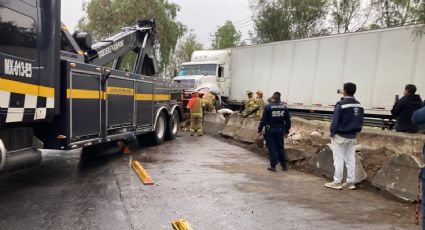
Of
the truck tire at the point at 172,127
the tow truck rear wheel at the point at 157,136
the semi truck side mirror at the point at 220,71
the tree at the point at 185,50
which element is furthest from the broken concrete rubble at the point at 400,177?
the tree at the point at 185,50

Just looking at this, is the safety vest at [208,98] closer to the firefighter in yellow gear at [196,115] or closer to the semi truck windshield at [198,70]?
the firefighter in yellow gear at [196,115]

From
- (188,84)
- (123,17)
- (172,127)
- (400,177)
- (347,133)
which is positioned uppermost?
(123,17)

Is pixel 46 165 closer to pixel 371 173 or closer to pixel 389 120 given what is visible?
pixel 371 173

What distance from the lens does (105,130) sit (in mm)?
9023

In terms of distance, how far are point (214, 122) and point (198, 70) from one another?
5.84 meters

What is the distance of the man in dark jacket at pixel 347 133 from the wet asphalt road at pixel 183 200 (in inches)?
12.2

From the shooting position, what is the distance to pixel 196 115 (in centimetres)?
1614

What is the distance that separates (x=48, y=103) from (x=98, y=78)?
68.8 inches

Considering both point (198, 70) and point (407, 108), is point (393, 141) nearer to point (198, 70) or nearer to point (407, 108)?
point (407, 108)

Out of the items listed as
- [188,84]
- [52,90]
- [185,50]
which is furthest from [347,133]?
[185,50]

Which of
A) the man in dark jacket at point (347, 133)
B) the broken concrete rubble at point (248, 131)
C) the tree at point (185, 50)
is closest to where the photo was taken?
the man in dark jacket at point (347, 133)

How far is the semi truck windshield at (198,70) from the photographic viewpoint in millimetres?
21797

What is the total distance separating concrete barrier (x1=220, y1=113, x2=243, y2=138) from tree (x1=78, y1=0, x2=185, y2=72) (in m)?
18.1

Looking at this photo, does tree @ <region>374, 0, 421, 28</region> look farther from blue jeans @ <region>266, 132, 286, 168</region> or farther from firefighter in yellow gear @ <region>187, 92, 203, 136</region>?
blue jeans @ <region>266, 132, 286, 168</region>
